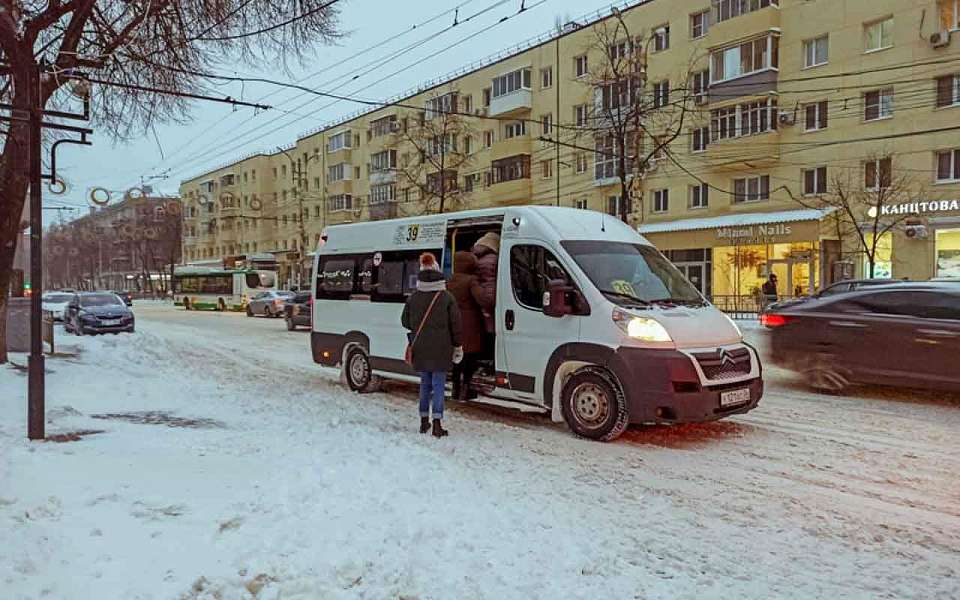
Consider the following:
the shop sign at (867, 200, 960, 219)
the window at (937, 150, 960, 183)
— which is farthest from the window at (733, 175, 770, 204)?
the window at (937, 150, 960, 183)

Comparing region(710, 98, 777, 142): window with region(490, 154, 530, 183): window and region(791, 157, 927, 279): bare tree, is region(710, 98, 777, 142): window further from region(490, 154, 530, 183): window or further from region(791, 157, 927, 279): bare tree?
region(490, 154, 530, 183): window

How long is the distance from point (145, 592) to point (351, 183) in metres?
59.0

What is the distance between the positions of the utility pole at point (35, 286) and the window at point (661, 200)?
31.5 m

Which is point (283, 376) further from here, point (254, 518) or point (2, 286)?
point (254, 518)

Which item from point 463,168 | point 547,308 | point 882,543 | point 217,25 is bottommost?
point 882,543

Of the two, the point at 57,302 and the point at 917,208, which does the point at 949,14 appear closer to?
the point at 917,208

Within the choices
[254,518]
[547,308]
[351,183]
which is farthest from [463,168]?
[254,518]

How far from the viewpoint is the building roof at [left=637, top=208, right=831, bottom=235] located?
28.1 metres

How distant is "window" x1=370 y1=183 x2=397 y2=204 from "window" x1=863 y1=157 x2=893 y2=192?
112ft

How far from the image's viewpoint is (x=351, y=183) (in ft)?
198

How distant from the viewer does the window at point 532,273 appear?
7.45 metres

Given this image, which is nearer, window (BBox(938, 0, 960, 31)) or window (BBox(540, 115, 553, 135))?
window (BBox(938, 0, 960, 31))

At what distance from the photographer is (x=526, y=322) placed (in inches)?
301

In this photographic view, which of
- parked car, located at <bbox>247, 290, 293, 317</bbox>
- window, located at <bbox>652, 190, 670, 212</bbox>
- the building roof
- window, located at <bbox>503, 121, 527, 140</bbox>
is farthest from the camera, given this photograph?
window, located at <bbox>503, 121, 527, 140</bbox>
